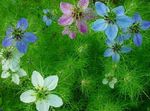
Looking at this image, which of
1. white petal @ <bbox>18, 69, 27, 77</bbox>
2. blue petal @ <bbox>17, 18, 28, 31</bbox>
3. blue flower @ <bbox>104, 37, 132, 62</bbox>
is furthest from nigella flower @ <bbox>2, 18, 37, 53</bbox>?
blue flower @ <bbox>104, 37, 132, 62</bbox>

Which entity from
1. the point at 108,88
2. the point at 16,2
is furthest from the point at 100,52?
the point at 16,2

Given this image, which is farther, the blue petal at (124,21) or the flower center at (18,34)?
the flower center at (18,34)

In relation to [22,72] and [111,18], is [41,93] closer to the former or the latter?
[22,72]

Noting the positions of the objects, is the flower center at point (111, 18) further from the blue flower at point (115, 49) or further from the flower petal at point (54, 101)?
the flower petal at point (54, 101)

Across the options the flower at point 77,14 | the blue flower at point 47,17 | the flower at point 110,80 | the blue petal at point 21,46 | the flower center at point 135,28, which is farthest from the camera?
the blue flower at point 47,17

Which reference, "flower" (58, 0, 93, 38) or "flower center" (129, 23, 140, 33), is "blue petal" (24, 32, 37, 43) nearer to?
"flower" (58, 0, 93, 38)

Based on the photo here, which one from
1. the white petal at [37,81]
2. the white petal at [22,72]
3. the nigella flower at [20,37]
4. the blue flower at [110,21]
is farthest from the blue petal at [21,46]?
the blue flower at [110,21]

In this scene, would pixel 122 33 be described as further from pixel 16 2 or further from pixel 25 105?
pixel 16 2

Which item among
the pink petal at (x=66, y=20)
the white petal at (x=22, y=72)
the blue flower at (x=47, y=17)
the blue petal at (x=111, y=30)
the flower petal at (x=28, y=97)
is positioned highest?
the blue flower at (x=47, y=17)
